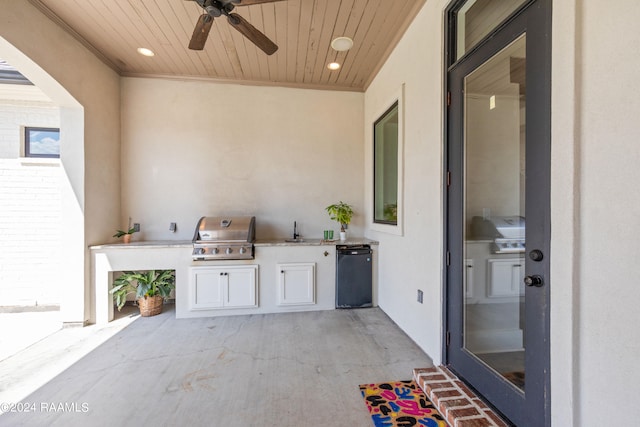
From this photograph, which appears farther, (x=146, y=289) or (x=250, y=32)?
(x=146, y=289)

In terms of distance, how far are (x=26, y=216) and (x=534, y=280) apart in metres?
5.27

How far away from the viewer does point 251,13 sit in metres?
2.52

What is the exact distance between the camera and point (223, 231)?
336 cm

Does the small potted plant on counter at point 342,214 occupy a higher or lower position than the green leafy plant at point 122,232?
higher

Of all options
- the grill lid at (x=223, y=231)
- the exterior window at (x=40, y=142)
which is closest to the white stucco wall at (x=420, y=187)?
the grill lid at (x=223, y=231)

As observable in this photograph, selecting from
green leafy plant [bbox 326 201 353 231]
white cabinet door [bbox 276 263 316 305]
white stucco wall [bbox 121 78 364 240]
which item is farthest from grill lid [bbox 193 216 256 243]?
green leafy plant [bbox 326 201 353 231]

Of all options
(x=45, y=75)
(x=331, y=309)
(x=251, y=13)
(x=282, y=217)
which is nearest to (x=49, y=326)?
(x=45, y=75)

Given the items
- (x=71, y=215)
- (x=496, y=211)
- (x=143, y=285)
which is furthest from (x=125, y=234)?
(x=496, y=211)

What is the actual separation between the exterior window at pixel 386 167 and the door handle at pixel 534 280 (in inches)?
68.9

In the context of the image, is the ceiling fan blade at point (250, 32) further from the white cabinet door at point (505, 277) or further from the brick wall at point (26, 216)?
the brick wall at point (26, 216)

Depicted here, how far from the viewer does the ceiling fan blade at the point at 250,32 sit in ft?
6.84
